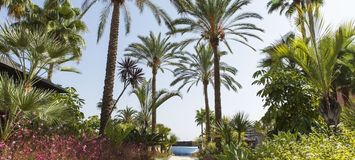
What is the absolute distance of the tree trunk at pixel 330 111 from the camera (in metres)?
12.3

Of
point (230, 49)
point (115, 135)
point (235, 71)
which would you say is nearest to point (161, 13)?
point (230, 49)

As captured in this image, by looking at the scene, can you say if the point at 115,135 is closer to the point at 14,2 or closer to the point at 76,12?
the point at 14,2

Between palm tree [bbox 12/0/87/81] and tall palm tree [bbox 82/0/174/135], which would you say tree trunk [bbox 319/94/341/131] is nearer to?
tall palm tree [bbox 82/0/174/135]

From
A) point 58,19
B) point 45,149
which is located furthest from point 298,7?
point 58,19

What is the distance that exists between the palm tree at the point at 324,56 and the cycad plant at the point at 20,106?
7.55 m

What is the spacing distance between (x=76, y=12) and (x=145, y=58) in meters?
11.1

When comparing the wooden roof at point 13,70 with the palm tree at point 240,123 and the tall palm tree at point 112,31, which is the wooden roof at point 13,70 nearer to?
the tall palm tree at point 112,31

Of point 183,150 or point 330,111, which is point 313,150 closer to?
point 330,111

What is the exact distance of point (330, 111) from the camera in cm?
1236

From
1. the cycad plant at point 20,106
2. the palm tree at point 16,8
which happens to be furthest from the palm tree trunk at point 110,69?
the cycad plant at point 20,106

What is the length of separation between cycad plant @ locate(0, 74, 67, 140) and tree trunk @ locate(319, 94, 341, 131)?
8145 mm

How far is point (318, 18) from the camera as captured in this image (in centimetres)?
1302

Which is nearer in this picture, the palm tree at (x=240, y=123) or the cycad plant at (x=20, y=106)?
the cycad plant at (x=20, y=106)

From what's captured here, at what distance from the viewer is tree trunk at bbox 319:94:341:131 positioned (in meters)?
12.3
